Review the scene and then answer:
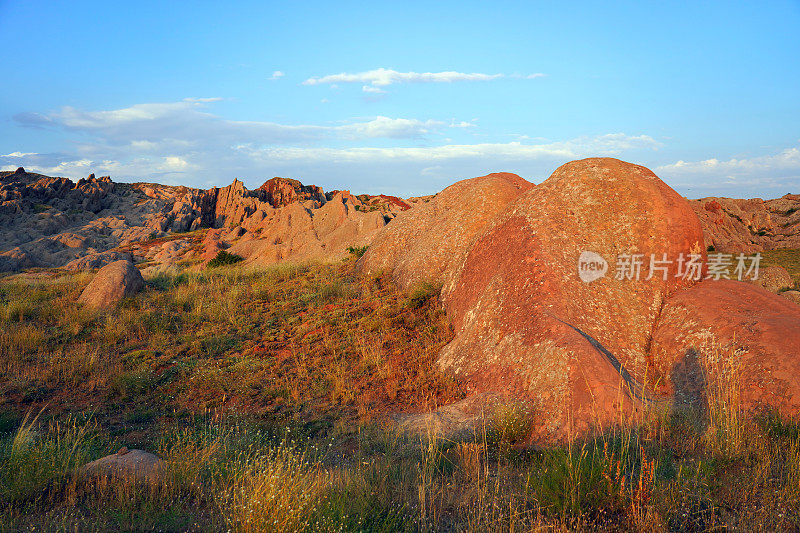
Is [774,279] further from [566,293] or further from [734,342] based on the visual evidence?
[566,293]

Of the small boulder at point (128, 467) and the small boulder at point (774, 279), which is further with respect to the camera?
the small boulder at point (774, 279)

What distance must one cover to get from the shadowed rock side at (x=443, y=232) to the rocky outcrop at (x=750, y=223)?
22.0m

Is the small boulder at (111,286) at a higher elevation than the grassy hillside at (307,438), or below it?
higher

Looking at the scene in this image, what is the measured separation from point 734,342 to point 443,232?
23.2 feet

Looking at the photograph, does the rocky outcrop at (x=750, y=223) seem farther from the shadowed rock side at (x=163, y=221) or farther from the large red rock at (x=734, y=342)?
the large red rock at (x=734, y=342)

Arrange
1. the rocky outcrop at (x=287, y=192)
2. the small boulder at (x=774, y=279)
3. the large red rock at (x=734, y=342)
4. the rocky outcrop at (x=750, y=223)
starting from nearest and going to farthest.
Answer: the large red rock at (x=734, y=342)
the small boulder at (x=774, y=279)
the rocky outcrop at (x=750, y=223)
the rocky outcrop at (x=287, y=192)

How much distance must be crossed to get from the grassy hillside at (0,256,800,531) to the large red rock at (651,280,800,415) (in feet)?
1.89

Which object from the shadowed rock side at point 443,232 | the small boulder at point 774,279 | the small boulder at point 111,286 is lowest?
the small boulder at point 111,286

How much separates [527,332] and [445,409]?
1625 millimetres

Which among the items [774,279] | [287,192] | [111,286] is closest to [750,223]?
[774,279]

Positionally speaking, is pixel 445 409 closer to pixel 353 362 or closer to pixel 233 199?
pixel 353 362

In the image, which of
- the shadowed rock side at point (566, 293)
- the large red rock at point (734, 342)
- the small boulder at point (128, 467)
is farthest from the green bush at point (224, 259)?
the large red rock at point (734, 342)

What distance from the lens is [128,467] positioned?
4.34 m

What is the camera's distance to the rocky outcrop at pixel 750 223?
30.6 m
